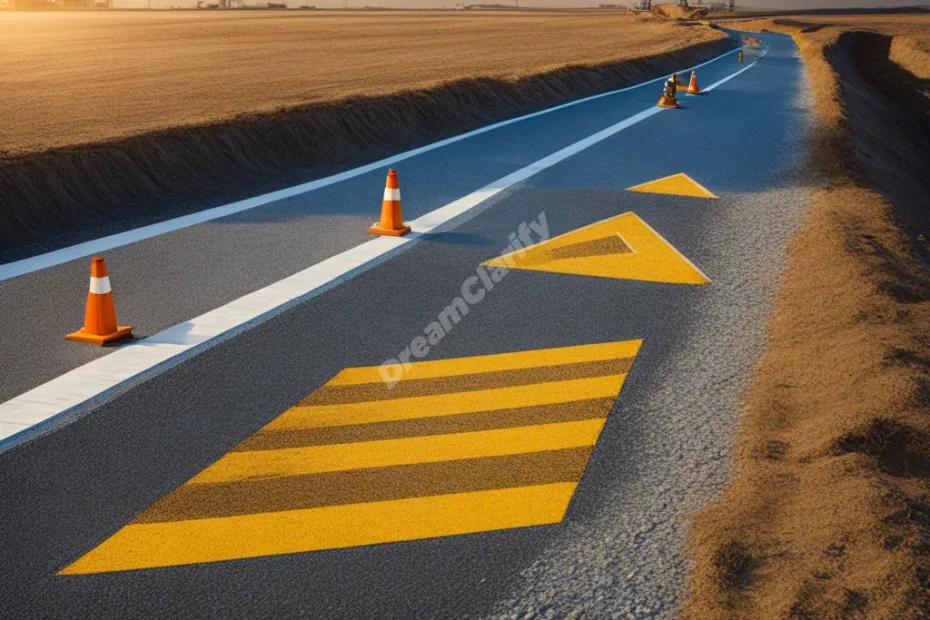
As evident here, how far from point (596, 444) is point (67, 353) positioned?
3.38m

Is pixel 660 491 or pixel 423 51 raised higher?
pixel 423 51

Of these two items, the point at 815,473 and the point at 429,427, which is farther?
the point at 429,427

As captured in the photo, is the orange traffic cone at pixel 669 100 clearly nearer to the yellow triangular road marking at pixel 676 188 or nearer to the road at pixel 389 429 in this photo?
the yellow triangular road marking at pixel 676 188

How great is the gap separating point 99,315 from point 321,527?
114 inches

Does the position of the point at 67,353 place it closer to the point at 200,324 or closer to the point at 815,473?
the point at 200,324

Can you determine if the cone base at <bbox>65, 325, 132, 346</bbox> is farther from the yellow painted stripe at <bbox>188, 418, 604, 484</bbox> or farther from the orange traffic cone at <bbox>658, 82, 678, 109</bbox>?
the orange traffic cone at <bbox>658, 82, 678, 109</bbox>

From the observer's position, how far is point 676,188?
12508 millimetres

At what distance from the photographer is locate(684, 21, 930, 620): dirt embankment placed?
3811mm

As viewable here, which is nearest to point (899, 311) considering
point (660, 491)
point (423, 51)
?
point (660, 491)

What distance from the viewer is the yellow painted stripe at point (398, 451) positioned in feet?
16.1

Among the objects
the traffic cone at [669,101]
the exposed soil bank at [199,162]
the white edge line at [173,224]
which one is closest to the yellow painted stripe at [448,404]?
the white edge line at [173,224]

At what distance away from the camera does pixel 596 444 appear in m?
5.26

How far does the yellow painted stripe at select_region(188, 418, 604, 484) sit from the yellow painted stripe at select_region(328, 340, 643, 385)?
0.89 meters

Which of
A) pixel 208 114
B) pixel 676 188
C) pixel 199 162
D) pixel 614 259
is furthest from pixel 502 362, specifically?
pixel 208 114
